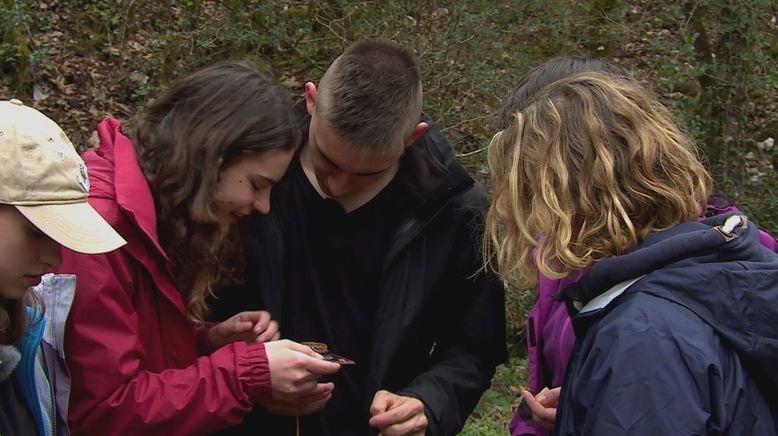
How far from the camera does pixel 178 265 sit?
2.45 meters

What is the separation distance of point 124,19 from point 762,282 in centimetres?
615

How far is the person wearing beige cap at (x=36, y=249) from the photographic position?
188cm

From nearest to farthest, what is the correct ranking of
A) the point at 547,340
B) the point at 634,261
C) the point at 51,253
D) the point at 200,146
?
the point at 634,261
the point at 51,253
the point at 200,146
the point at 547,340

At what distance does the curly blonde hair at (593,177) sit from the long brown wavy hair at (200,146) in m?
0.77

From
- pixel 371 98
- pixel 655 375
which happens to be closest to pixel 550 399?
pixel 655 375

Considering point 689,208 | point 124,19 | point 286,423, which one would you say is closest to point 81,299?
point 286,423

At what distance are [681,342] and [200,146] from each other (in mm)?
1363

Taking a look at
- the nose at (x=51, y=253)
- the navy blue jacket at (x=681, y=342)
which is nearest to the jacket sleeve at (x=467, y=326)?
the navy blue jacket at (x=681, y=342)

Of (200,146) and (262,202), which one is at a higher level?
(200,146)

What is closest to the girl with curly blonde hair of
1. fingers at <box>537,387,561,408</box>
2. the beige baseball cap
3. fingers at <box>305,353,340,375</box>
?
fingers at <box>537,387,561,408</box>

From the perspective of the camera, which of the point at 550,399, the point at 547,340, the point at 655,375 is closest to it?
the point at 655,375

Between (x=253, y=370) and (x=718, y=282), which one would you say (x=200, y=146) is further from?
(x=718, y=282)

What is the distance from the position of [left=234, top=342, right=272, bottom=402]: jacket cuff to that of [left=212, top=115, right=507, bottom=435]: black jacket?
→ 37cm

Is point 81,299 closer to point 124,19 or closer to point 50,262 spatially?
point 50,262
